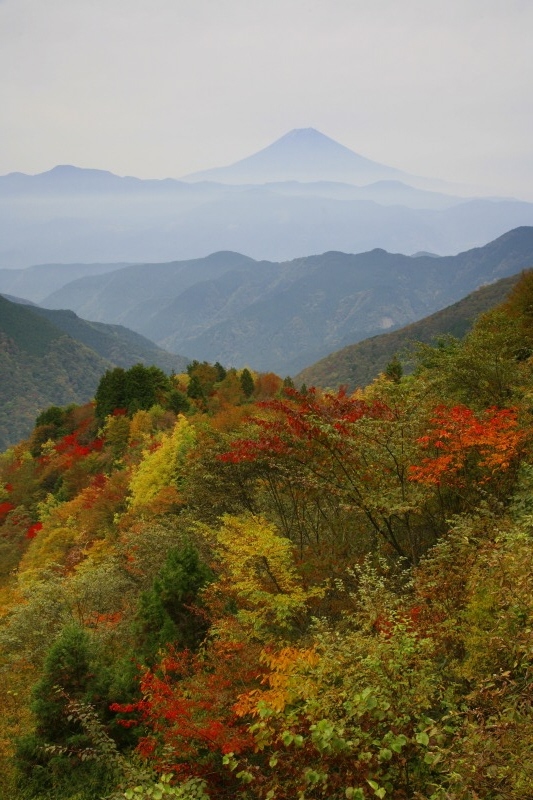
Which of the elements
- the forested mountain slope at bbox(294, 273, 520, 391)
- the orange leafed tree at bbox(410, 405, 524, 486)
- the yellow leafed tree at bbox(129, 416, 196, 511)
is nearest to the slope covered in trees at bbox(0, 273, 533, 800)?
the orange leafed tree at bbox(410, 405, 524, 486)

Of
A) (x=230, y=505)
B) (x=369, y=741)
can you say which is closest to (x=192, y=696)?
(x=369, y=741)

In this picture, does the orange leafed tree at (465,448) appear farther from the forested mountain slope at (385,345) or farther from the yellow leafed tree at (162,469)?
the forested mountain slope at (385,345)

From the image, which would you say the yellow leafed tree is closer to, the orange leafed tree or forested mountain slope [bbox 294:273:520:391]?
the orange leafed tree

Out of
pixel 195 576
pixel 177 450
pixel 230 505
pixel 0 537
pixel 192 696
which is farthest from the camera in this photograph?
pixel 0 537

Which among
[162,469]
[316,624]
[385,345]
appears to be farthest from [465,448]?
[385,345]

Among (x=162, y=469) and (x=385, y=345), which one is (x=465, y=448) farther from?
(x=385, y=345)

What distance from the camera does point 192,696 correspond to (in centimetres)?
1050

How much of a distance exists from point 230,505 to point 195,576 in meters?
4.59

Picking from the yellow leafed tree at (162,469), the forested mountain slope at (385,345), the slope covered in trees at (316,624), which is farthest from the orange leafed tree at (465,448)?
the forested mountain slope at (385,345)

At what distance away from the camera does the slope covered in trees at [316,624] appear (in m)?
6.19

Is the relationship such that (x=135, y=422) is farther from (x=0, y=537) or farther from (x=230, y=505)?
(x=230, y=505)

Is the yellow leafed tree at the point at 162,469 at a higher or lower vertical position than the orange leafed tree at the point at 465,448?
lower

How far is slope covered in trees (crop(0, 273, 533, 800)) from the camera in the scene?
20.3ft

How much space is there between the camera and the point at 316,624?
921 cm
